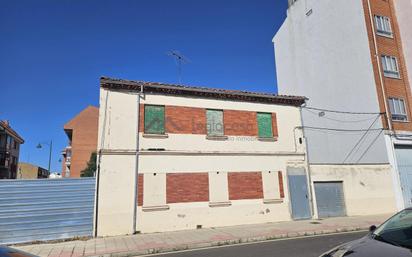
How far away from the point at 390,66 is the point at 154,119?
58.0 feet

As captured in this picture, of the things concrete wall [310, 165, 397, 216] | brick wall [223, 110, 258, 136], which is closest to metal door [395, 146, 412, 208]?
concrete wall [310, 165, 397, 216]

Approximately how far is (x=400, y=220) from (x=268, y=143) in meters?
11.8

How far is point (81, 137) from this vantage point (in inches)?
1922

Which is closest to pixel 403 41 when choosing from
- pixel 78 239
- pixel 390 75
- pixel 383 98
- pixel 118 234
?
pixel 390 75

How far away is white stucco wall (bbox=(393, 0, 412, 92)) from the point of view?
73.6ft

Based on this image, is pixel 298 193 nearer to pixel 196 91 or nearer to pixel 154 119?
pixel 196 91

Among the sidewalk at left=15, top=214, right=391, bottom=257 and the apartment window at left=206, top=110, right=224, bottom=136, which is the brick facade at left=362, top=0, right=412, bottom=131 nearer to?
the sidewalk at left=15, top=214, right=391, bottom=257

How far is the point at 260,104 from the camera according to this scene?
1733 cm

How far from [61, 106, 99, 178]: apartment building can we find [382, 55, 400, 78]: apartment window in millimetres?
40354

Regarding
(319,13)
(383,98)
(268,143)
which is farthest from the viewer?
(319,13)

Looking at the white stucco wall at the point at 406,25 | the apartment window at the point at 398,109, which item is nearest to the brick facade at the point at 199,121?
the apartment window at the point at 398,109

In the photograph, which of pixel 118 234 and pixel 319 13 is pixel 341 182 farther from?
pixel 319 13

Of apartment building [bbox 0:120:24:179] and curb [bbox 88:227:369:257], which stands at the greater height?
apartment building [bbox 0:120:24:179]

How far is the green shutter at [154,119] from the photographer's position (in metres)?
14.9
